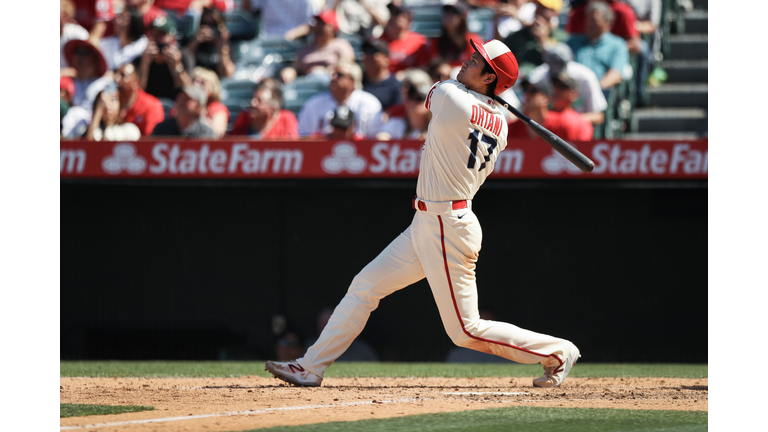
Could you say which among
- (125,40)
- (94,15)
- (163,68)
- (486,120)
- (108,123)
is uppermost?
(94,15)

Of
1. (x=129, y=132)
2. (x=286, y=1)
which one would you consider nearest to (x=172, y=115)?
(x=129, y=132)

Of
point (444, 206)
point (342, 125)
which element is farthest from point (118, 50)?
point (444, 206)

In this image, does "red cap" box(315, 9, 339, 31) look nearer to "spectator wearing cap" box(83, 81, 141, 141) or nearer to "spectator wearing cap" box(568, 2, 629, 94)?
"spectator wearing cap" box(83, 81, 141, 141)

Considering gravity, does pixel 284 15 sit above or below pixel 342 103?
above

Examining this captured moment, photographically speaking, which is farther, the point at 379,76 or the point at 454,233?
the point at 379,76

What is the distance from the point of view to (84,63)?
359 inches

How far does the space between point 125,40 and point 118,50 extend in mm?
132

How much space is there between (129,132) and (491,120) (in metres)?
4.34

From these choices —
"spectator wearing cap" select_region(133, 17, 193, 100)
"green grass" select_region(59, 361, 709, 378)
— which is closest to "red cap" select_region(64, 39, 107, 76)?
"spectator wearing cap" select_region(133, 17, 193, 100)

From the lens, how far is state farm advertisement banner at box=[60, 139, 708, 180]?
6.54 meters

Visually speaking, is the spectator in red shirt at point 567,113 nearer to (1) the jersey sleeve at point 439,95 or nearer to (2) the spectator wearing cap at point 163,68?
(1) the jersey sleeve at point 439,95

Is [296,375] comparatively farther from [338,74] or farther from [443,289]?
[338,74]

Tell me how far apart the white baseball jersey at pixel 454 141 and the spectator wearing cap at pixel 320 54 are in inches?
181

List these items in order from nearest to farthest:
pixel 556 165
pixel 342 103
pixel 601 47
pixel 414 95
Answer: pixel 556 165
pixel 414 95
pixel 342 103
pixel 601 47
